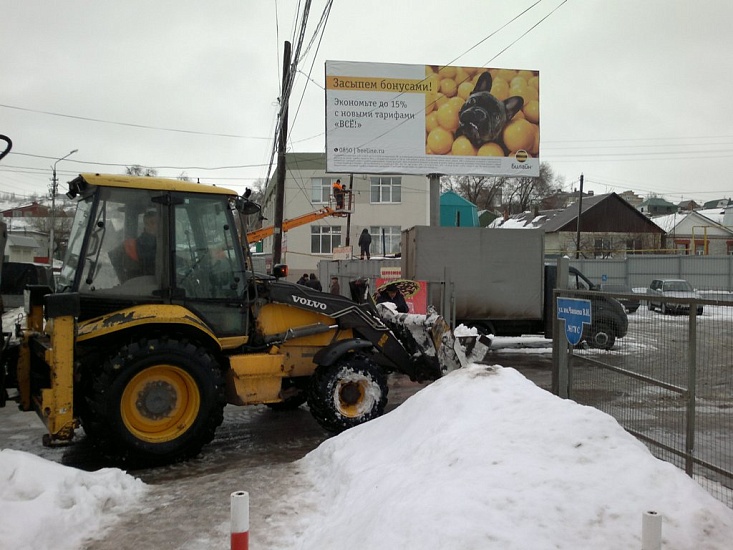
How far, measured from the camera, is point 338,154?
2048cm

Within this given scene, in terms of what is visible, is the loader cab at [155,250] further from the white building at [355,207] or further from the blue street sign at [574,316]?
the white building at [355,207]

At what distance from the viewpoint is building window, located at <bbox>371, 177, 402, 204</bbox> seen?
41.2 metres

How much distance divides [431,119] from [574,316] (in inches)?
616

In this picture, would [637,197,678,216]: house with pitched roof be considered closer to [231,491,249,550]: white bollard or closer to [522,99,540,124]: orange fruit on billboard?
[522,99,540,124]: orange fruit on billboard

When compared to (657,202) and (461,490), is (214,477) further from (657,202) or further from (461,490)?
(657,202)

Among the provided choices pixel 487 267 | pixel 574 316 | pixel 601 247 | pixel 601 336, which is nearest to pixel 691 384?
pixel 601 336

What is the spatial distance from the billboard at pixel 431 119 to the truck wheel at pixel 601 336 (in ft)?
49.8

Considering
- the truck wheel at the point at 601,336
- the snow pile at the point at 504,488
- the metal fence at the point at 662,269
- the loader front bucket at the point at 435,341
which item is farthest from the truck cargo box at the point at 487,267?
the metal fence at the point at 662,269

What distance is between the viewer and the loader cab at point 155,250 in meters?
5.91

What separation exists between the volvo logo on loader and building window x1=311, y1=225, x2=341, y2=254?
34597mm

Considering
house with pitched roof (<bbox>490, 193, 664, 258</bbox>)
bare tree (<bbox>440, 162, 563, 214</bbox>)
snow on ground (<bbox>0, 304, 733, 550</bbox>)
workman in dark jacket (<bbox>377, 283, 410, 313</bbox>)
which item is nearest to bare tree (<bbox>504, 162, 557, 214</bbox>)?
bare tree (<bbox>440, 162, 563, 214</bbox>)

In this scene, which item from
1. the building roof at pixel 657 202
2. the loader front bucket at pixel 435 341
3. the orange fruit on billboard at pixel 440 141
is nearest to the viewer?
the loader front bucket at pixel 435 341

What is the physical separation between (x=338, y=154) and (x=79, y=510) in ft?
56.8

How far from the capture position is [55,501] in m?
4.14
